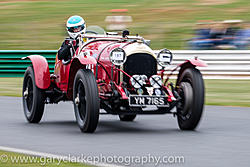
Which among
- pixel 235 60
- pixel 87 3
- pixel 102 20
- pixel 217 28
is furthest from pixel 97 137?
pixel 87 3

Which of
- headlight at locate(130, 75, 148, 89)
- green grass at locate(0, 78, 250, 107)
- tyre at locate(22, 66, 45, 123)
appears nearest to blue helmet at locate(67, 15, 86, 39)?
tyre at locate(22, 66, 45, 123)

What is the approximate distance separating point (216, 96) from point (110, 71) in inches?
231

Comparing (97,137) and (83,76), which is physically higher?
(83,76)

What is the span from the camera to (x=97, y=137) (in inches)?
319

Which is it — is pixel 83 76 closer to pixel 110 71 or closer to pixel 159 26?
pixel 110 71

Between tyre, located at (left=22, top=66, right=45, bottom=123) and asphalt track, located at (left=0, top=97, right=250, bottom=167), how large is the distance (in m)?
0.16

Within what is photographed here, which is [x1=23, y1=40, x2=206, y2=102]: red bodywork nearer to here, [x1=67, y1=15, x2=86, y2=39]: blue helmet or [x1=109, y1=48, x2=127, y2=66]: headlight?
[x1=109, y1=48, x2=127, y2=66]: headlight

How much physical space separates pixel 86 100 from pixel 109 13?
2352 cm

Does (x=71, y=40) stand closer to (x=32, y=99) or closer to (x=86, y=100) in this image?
(x=32, y=99)

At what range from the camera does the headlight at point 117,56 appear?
8.62m

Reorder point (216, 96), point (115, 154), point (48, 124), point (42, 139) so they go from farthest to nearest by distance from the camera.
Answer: point (216, 96)
point (48, 124)
point (42, 139)
point (115, 154)

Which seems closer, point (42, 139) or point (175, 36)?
point (42, 139)

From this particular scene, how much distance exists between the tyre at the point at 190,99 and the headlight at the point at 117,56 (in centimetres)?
92

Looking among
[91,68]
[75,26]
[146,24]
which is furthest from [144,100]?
[146,24]
